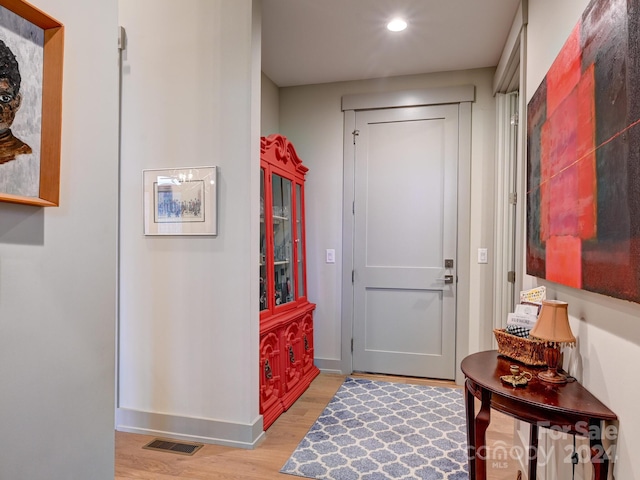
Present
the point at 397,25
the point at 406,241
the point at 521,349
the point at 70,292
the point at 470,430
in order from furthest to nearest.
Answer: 1. the point at 406,241
2. the point at 397,25
3. the point at 470,430
4. the point at 521,349
5. the point at 70,292

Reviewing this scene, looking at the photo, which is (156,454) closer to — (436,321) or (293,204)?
(293,204)

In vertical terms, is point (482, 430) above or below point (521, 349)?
below

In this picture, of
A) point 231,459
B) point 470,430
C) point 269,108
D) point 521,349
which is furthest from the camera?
point 269,108

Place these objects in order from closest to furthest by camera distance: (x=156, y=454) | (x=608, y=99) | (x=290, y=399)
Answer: (x=608, y=99)
(x=156, y=454)
(x=290, y=399)

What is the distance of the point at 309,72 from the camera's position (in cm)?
344

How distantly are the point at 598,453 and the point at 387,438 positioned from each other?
1.45 metres

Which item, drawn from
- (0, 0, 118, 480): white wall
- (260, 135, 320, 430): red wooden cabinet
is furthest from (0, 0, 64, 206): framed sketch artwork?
(260, 135, 320, 430): red wooden cabinet

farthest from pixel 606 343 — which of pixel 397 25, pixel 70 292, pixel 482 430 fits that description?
pixel 397 25

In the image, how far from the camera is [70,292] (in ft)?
3.54

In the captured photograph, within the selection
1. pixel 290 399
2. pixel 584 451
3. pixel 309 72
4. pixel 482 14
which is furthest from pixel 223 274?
pixel 482 14

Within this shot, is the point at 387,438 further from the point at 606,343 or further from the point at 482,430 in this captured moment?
the point at 606,343

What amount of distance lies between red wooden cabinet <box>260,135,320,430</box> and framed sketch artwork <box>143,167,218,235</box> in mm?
507

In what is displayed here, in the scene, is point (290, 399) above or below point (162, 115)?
below

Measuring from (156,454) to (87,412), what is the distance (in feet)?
4.30
